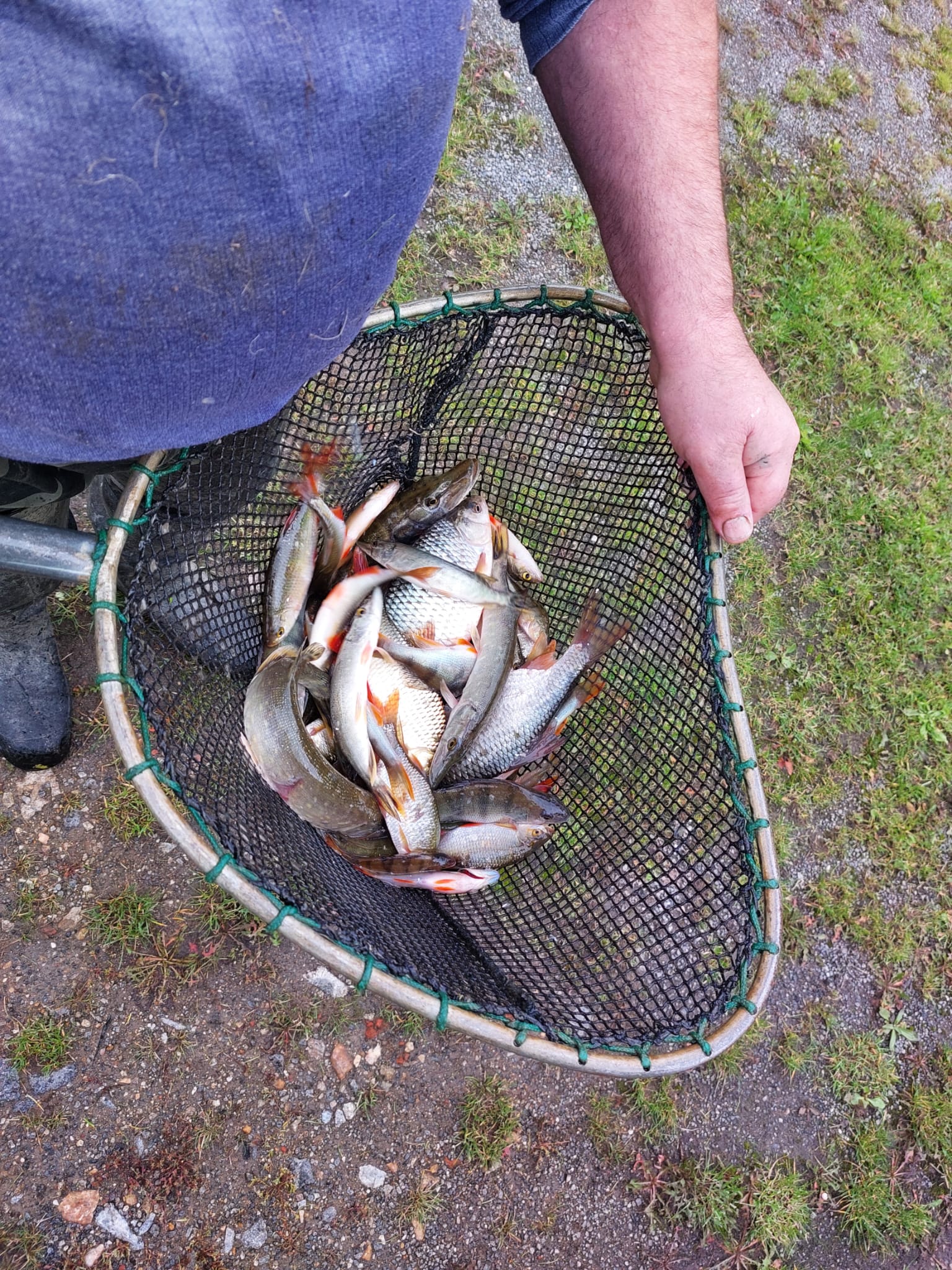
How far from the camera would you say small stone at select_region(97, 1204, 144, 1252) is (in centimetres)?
191

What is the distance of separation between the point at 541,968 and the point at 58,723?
55.3 inches

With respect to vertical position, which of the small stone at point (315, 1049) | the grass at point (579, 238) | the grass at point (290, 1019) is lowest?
the small stone at point (315, 1049)

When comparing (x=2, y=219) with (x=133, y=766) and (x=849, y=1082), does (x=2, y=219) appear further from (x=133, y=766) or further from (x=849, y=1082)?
(x=849, y=1082)

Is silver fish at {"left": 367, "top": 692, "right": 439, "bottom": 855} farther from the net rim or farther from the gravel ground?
the gravel ground

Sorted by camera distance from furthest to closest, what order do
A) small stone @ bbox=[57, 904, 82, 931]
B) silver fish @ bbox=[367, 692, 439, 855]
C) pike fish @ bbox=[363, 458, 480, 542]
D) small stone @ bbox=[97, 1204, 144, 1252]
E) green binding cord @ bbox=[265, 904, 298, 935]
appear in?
small stone @ bbox=[57, 904, 82, 931], pike fish @ bbox=[363, 458, 480, 542], small stone @ bbox=[97, 1204, 144, 1252], silver fish @ bbox=[367, 692, 439, 855], green binding cord @ bbox=[265, 904, 298, 935]

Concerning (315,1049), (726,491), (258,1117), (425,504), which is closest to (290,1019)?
(315,1049)

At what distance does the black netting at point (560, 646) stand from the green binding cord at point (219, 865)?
0.17 ft

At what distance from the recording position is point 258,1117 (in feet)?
6.82

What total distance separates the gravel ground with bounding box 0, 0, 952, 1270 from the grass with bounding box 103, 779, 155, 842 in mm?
20

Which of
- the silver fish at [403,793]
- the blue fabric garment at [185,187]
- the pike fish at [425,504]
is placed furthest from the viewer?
the pike fish at [425,504]

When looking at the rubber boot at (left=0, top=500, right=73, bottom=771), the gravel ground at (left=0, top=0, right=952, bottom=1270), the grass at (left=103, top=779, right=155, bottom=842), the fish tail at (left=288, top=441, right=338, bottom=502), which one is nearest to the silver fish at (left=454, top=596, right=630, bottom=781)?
the fish tail at (left=288, top=441, right=338, bottom=502)

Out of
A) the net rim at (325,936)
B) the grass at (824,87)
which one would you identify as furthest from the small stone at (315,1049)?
the grass at (824,87)

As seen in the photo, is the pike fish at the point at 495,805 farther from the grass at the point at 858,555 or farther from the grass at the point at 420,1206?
the grass at the point at 858,555

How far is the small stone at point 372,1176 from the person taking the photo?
210 cm
